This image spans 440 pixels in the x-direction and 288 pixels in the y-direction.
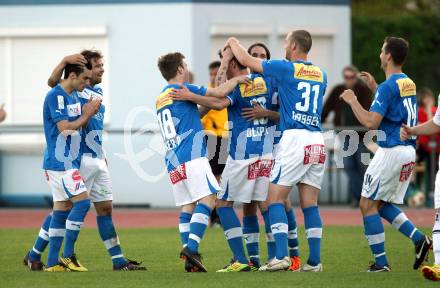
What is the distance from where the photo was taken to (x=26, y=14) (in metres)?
22.3

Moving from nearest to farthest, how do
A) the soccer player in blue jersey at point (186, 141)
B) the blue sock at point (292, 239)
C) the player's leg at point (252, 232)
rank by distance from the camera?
the soccer player in blue jersey at point (186, 141)
the player's leg at point (252, 232)
the blue sock at point (292, 239)

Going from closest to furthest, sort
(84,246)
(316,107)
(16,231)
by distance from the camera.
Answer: (316,107) < (84,246) < (16,231)

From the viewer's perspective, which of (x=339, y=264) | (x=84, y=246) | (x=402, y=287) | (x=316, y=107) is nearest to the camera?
(x=402, y=287)

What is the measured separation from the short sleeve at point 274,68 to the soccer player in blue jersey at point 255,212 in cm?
55

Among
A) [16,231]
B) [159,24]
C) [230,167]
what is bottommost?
[16,231]

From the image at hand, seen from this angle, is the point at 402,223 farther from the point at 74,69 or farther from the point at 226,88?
the point at 74,69

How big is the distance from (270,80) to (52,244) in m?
2.75

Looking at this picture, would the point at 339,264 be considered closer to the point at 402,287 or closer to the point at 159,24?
the point at 402,287

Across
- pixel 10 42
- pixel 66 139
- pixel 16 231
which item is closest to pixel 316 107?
pixel 66 139

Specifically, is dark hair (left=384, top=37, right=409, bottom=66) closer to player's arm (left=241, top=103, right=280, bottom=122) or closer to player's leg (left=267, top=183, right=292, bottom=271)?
player's arm (left=241, top=103, right=280, bottom=122)

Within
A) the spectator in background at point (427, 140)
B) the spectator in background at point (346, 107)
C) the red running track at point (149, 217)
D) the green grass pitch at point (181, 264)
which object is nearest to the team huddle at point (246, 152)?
the green grass pitch at point (181, 264)

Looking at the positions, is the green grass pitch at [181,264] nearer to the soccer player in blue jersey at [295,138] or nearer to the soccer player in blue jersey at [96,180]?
the soccer player in blue jersey at [96,180]

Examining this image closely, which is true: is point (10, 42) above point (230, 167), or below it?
above

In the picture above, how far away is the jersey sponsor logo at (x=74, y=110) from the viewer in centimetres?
1191
